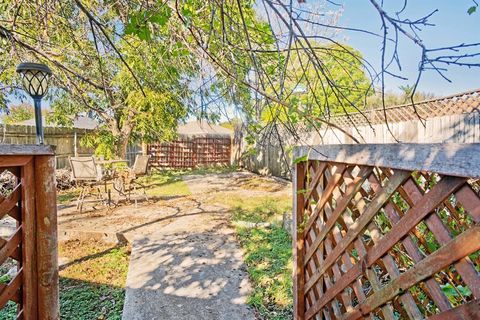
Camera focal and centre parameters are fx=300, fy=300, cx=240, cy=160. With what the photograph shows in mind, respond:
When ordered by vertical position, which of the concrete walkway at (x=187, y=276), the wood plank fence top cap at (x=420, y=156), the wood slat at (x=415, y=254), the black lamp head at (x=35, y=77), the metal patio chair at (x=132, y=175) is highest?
the black lamp head at (x=35, y=77)

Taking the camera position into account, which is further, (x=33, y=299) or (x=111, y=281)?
(x=111, y=281)

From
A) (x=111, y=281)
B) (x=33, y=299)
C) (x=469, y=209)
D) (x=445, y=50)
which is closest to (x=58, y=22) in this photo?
(x=33, y=299)

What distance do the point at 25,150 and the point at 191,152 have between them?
39.5ft

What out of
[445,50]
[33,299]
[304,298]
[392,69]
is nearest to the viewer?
[445,50]

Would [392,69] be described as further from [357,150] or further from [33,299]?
[33,299]

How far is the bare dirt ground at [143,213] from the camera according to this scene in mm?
3932

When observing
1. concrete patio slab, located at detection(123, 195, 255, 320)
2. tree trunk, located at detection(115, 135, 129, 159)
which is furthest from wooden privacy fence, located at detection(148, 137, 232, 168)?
concrete patio slab, located at detection(123, 195, 255, 320)

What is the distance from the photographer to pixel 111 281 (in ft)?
9.34

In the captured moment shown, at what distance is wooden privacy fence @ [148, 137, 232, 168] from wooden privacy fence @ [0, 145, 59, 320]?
1067cm

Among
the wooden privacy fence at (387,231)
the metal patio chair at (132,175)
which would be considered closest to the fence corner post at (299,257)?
the wooden privacy fence at (387,231)

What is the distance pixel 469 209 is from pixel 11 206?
1471 mm

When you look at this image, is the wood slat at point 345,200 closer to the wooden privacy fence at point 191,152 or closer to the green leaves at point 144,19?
the green leaves at point 144,19

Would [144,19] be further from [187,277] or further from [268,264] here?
[268,264]

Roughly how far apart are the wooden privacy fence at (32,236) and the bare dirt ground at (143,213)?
8.66 ft
